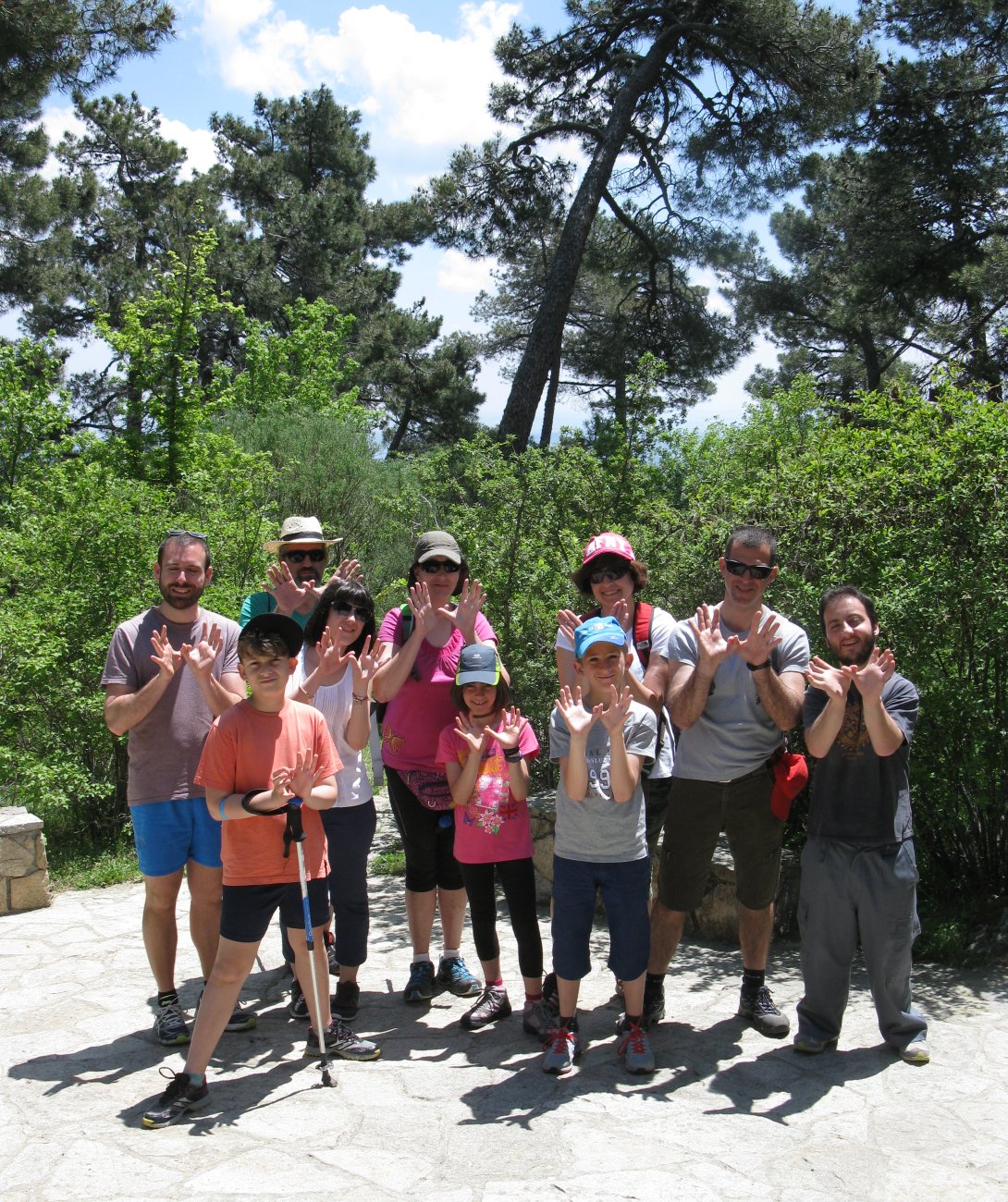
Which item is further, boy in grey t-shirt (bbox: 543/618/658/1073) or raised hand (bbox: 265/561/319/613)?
raised hand (bbox: 265/561/319/613)

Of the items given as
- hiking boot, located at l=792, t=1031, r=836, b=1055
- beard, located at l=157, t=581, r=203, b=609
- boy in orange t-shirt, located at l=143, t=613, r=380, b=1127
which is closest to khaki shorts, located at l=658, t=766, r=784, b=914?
hiking boot, located at l=792, t=1031, r=836, b=1055

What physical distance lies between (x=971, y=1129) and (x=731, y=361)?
16.3 metres

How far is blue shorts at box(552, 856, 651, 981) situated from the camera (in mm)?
3756

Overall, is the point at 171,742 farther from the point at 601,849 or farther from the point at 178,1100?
the point at 601,849

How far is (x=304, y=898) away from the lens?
3561mm

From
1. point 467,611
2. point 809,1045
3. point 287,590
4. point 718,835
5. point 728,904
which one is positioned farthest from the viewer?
Answer: point 728,904

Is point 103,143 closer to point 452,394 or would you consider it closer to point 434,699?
point 452,394

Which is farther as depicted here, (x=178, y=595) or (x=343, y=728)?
(x=343, y=728)

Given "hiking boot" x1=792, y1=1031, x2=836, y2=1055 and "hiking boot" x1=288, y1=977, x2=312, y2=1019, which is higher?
"hiking boot" x1=288, y1=977, x2=312, y2=1019

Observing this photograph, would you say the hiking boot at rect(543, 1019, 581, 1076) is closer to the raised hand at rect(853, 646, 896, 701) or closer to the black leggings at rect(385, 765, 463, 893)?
the black leggings at rect(385, 765, 463, 893)

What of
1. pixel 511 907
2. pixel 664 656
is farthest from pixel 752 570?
pixel 511 907

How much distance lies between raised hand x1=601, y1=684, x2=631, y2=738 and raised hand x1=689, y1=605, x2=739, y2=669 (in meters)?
0.37

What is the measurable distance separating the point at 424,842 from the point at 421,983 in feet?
1.94

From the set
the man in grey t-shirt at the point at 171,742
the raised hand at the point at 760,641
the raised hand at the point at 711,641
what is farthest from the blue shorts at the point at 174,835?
the raised hand at the point at 760,641
